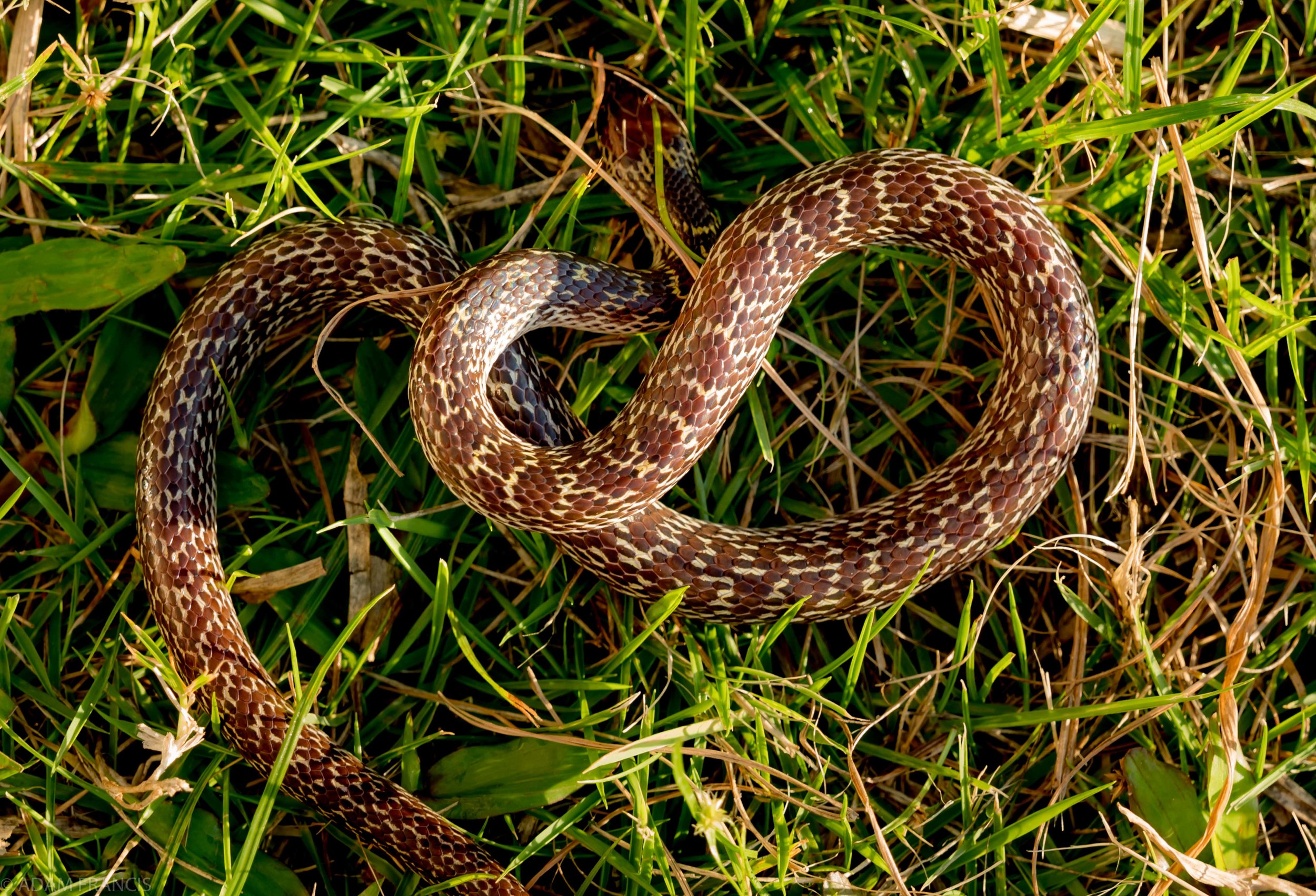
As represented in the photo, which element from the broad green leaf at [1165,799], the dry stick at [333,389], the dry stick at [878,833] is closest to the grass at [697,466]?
the broad green leaf at [1165,799]

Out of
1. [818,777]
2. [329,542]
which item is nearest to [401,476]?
[329,542]

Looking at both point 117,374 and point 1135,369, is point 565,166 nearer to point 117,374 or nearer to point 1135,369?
point 117,374

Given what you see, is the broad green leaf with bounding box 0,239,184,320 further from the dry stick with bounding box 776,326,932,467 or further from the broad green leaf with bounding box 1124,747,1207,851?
the broad green leaf with bounding box 1124,747,1207,851

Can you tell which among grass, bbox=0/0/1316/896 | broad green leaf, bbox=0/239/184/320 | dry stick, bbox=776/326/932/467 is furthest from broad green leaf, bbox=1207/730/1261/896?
broad green leaf, bbox=0/239/184/320

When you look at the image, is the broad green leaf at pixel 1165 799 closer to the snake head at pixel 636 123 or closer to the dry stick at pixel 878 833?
the dry stick at pixel 878 833

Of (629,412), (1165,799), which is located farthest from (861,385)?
(1165,799)

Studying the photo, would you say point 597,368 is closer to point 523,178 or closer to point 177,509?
point 523,178
